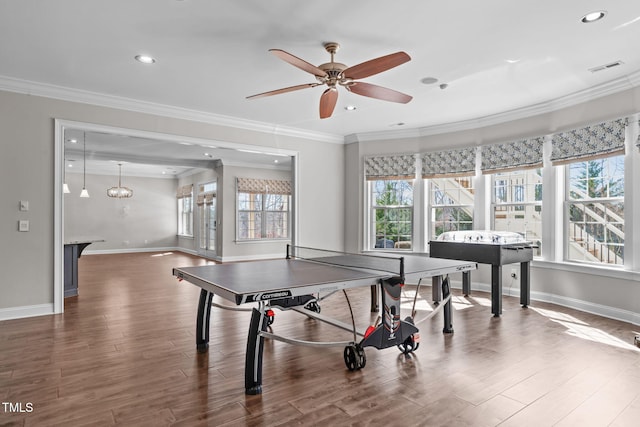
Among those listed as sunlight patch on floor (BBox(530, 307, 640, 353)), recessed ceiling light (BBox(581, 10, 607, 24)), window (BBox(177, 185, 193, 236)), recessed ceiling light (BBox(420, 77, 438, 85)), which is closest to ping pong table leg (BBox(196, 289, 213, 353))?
recessed ceiling light (BBox(420, 77, 438, 85))

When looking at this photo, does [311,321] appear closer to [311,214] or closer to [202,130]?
[311,214]

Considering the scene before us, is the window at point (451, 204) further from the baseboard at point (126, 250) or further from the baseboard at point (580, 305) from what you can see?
the baseboard at point (126, 250)

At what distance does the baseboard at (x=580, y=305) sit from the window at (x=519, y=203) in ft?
1.92

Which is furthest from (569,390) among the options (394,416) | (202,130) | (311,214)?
(202,130)

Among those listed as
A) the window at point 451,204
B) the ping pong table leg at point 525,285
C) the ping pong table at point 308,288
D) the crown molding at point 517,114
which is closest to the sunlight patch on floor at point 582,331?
the ping pong table leg at point 525,285

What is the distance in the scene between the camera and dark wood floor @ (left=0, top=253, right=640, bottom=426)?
2.15m

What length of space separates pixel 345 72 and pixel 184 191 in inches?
400

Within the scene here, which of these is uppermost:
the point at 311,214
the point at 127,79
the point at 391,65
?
the point at 127,79

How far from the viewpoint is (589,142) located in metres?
4.40

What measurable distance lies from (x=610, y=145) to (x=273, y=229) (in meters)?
8.01

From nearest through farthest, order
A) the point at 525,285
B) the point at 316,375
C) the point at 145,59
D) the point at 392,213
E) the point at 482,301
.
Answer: the point at 316,375, the point at 145,59, the point at 525,285, the point at 482,301, the point at 392,213

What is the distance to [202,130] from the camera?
Answer: 17.7ft

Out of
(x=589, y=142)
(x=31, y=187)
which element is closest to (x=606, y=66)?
(x=589, y=142)

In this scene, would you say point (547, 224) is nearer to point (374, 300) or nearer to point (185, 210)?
point (374, 300)
